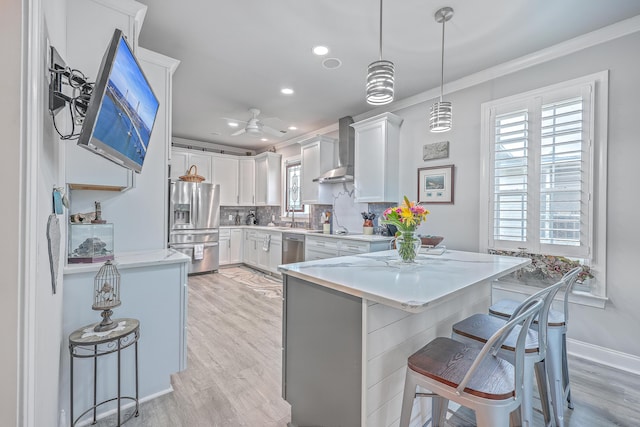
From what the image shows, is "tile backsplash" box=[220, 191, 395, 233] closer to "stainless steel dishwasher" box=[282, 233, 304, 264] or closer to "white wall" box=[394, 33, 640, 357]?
"stainless steel dishwasher" box=[282, 233, 304, 264]

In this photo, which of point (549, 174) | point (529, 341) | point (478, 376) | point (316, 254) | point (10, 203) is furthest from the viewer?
point (316, 254)

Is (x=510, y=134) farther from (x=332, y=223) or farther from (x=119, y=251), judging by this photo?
(x=119, y=251)

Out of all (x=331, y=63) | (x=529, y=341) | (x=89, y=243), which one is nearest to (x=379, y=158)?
(x=331, y=63)

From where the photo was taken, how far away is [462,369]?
3.97 ft

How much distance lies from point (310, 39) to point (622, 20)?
2546 mm

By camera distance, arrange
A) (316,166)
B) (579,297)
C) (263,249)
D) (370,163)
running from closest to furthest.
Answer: (579,297) → (370,163) → (316,166) → (263,249)

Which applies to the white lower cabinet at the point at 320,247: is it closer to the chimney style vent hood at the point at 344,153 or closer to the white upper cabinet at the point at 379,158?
the white upper cabinet at the point at 379,158

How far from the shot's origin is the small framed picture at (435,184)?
3.48 metres

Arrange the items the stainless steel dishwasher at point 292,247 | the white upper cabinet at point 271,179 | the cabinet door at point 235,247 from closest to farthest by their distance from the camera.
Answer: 1. the stainless steel dishwasher at point 292,247
2. the cabinet door at point 235,247
3. the white upper cabinet at point 271,179

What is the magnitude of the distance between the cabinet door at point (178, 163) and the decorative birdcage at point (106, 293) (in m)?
4.53

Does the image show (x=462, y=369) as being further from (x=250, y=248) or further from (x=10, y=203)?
(x=250, y=248)

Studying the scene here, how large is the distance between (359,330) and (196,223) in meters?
4.87

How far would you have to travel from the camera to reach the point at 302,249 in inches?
186

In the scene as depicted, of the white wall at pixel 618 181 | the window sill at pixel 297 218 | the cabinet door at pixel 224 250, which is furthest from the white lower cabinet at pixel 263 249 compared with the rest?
the white wall at pixel 618 181
